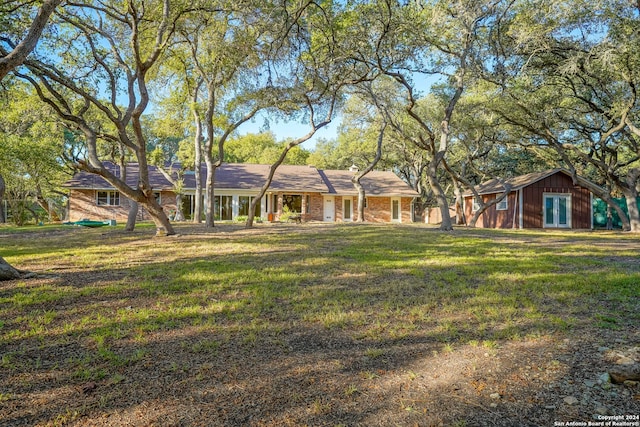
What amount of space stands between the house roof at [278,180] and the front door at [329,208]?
2.51 feet

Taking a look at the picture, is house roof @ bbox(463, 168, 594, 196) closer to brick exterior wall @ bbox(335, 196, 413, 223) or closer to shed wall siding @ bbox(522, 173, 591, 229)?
shed wall siding @ bbox(522, 173, 591, 229)

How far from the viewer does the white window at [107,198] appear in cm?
2461

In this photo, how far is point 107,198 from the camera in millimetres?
24719

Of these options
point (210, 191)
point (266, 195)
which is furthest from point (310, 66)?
point (266, 195)

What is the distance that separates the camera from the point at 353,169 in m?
30.3

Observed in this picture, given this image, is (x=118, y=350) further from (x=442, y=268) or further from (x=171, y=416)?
(x=442, y=268)

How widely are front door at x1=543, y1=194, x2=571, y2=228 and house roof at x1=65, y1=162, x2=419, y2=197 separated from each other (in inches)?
348

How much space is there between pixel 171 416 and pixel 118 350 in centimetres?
126

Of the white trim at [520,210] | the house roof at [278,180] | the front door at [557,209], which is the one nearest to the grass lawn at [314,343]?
the white trim at [520,210]

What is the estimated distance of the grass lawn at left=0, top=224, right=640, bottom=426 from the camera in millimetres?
2475

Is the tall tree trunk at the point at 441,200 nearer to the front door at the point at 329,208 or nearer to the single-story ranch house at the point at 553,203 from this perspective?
the single-story ranch house at the point at 553,203

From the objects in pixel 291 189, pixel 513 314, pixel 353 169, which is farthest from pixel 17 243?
pixel 353 169

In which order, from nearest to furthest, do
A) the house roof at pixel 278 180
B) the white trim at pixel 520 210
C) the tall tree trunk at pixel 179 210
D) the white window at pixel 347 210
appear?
1. the white trim at pixel 520 210
2. the tall tree trunk at pixel 179 210
3. the house roof at pixel 278 180
4. the white window at pixel 347 210

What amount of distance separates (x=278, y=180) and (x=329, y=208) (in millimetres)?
4299
